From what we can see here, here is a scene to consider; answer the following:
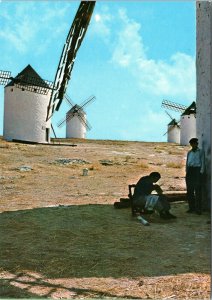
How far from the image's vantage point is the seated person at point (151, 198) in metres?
8.30

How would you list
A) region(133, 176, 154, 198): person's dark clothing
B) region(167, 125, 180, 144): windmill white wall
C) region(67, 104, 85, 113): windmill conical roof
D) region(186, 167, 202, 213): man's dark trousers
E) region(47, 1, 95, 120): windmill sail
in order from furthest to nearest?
region(167, 125, 180, 144): windmill white wall, region(67, 104, 85, 113): windmill conical roof, region(47, 1, 95, 120): windmill sail, region(186, 167, 202, 213): man's dark trousers, region(133, 176, 154, 198): person's dark clothing

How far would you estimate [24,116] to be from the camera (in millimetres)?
31250

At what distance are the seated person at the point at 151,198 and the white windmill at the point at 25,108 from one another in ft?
77.7

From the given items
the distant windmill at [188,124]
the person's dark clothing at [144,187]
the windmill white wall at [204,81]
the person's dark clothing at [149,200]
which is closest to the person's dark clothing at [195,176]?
the windmill white wall at [204,81]

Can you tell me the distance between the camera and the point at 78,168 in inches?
783

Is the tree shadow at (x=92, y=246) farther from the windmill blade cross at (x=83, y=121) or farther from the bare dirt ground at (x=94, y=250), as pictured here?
the windmill blade cross at (x=83, y=121)

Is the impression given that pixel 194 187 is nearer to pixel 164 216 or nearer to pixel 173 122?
pixel 164 216

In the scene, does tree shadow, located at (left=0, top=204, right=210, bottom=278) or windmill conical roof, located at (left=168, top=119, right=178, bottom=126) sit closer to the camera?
tree shadow, located at (left=0, top=204, right=210, bottom=278)

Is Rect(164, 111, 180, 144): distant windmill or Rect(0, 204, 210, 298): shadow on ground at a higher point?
Rect(164, 111, 180, 144): distant windmill

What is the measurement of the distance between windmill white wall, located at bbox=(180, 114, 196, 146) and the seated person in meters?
39.8

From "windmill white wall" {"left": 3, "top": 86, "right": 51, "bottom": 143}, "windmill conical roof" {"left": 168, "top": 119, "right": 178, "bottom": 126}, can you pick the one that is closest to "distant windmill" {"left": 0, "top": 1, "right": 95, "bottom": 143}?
"windmill white wall" {"left": 3, "top": 86, "right": 51, "bottom": 143}

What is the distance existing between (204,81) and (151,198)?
325 cm

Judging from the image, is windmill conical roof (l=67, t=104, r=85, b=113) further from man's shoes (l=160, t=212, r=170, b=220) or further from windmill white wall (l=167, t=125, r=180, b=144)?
man's shoes (l=160, t=212, r=170, b=220)

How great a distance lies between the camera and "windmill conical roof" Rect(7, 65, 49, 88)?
31.9 meters
